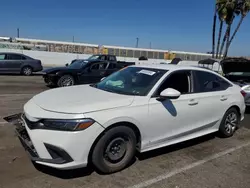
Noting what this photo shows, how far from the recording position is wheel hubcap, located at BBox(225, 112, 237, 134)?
554 centimetres

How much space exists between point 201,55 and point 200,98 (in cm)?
4371

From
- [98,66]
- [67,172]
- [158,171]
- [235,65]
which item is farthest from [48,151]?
[98,66]

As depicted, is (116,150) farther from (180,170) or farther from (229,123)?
(229,123)

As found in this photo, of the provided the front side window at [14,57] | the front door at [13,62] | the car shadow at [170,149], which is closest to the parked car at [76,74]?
the front door at [13,62]

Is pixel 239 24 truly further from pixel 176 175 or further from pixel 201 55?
pixel 176 175

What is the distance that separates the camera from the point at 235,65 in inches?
354

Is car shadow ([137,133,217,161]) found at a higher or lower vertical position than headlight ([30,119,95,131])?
lower

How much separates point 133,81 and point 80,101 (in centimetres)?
119

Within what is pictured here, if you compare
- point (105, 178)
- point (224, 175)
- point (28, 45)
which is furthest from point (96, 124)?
point (28, 45)

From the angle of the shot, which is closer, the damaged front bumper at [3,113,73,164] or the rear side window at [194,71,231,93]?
the damaged front bumper at [3,113,73,164]

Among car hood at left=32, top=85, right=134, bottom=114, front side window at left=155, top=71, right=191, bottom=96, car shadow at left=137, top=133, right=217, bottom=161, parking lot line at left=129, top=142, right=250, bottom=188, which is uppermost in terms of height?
front side window at left=155, top=71, right=191, bottom=96

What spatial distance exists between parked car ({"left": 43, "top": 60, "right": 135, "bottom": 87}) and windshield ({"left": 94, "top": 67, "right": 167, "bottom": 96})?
727 centimetres

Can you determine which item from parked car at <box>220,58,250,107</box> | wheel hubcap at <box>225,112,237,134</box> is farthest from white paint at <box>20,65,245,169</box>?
parked car at <box>220,58,250,107</box>

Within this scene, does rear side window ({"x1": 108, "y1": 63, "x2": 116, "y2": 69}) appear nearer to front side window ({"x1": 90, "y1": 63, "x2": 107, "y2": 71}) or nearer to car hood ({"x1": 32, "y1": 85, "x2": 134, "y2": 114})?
Answer: front side window ({"x1": 90, "y1": 63, "x2": 107, "y2": 71})
